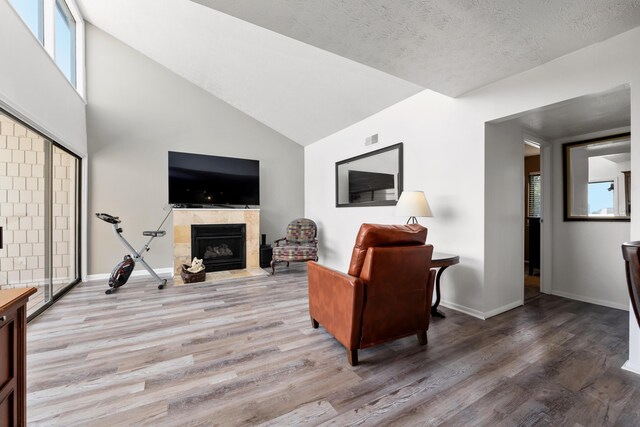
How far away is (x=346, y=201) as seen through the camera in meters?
4.69

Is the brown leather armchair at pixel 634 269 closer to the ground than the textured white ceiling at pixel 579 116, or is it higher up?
closer to the ground

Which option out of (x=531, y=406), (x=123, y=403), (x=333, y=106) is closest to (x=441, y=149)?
(x=333, y=106)

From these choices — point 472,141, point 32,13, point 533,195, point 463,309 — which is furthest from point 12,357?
point 533,195

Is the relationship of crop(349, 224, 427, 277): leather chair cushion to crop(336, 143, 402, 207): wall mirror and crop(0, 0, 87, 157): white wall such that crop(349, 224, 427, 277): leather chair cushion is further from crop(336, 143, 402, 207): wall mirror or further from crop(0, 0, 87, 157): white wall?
crop(0, 0, 87, 157): white wall

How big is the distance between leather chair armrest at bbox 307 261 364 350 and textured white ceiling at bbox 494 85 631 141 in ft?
7.35

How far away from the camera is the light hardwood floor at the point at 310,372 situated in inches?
56.1

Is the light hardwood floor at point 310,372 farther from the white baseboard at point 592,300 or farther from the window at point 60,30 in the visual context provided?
the window at point 60,30

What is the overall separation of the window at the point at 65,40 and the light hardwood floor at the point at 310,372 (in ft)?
10.7

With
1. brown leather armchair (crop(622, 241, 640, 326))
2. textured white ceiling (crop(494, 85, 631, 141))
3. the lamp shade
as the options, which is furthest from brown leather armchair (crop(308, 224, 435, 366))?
textured white ceiling (crop(494, 85, 631, 141))

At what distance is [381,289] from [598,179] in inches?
132

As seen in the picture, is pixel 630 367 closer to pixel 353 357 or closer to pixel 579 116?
pixel 353 357

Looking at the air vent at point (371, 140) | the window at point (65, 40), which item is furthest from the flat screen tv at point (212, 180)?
the air vent at point (371, 140)

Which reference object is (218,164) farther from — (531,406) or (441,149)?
(531,406)

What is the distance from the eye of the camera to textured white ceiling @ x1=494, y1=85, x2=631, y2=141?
7.52 feet
